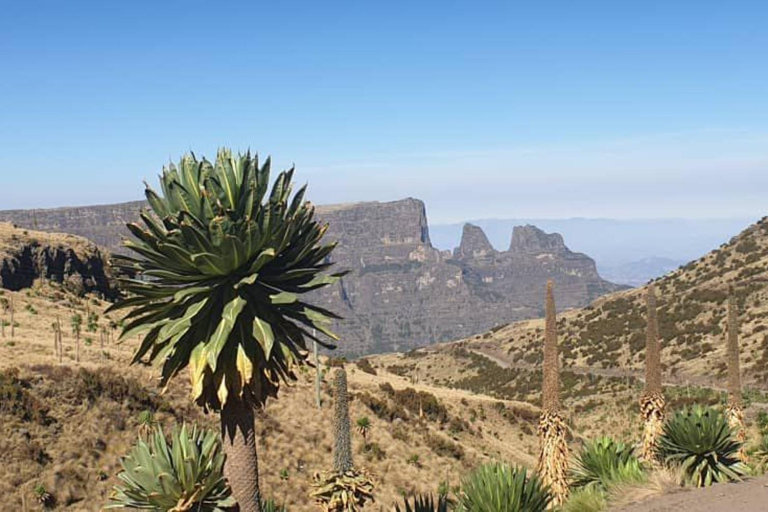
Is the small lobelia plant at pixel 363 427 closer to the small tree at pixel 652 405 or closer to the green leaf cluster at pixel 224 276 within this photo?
the small tree at pixel 652 405

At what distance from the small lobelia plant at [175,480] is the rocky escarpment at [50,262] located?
51.9m

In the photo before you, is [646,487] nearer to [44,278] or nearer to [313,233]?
[313,233]

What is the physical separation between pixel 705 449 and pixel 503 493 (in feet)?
21.0

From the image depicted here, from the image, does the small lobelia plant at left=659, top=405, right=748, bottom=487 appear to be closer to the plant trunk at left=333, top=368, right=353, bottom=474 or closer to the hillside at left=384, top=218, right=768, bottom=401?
the plant trunk at left=333, top=368, right=353, bottom=474

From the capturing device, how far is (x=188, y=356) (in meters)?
8.33

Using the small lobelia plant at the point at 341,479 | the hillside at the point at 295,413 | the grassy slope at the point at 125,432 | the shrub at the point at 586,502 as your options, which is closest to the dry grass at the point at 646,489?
the hillside at the point at 295,413

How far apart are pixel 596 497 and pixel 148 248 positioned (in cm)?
1050

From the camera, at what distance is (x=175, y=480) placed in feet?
26.8

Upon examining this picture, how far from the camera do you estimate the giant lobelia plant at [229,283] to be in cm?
782

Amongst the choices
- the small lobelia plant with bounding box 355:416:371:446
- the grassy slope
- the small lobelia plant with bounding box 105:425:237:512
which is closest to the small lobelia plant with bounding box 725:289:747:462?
the grassy slope

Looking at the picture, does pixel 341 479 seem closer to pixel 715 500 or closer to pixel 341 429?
pixel 341 429

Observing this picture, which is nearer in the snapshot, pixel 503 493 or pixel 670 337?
pixel 503 493

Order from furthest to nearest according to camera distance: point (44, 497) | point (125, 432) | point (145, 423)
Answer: point (125, 432)
point (145, 423)
point (44, 497)

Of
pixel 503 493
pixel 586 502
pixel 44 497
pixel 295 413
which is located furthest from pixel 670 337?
pixel 503 493
